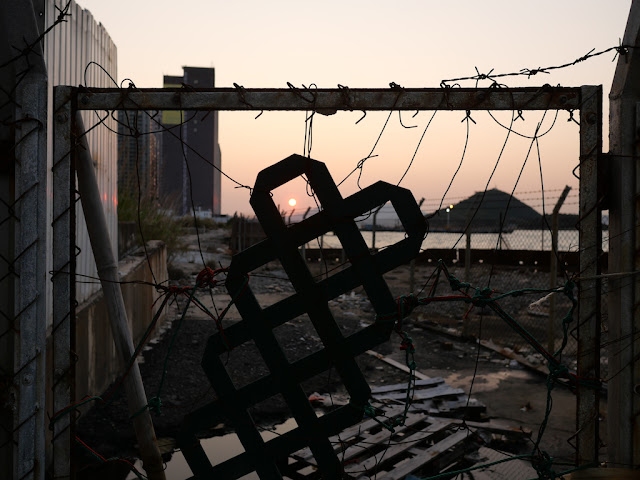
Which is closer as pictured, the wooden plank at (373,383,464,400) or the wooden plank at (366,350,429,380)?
the wooden plank at (373,383,464,400)

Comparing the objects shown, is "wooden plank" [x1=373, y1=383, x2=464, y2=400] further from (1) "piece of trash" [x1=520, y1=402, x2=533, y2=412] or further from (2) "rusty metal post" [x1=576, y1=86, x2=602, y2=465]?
(2) "rusty metal post" [x1=576, y1=86, x2=602, y2=465]

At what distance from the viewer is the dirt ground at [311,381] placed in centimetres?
518

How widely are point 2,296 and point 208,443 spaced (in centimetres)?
313

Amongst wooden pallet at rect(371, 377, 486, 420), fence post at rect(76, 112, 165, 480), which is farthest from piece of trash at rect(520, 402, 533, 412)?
fence post at rect(76, 112, 165, 480)

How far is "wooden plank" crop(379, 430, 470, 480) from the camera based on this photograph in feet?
14.1

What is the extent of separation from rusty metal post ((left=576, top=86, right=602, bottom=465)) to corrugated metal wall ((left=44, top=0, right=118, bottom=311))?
305 centimetres

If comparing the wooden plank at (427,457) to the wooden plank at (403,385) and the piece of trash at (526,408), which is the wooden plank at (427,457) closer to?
the piece of trash at (526,408)

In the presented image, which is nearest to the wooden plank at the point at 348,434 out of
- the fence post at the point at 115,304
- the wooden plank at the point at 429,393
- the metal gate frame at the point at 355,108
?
the wooden plank at the point at 429,393

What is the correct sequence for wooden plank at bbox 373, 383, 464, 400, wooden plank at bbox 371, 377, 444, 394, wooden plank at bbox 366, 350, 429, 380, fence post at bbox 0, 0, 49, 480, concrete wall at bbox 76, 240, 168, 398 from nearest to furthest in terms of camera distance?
fence post at bbox 0, 0, 49, 480 < concrete wall at bbox 76, 240, 168, 398 < wooden plank at bbox 373, 383, 464, 400 < wooden plank at bbox 371, 377, 444, 394 < wooden plank at bbox 366, 350, 429, 380

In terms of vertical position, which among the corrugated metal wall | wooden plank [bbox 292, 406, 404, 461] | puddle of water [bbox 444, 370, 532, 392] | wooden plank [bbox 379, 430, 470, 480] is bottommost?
puddle of water [bbox 444, 370, 532, 392]

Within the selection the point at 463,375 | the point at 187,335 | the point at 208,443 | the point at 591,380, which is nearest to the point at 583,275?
the point at 591,380

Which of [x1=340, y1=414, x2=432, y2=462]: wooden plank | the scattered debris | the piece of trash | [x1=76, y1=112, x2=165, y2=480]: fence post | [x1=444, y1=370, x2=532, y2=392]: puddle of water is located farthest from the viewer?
[x1=444, y1=370, x2=532, y2=392]: puddle of water

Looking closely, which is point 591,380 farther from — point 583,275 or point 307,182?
point 307,182

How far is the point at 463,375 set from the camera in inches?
295
